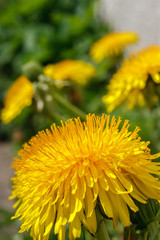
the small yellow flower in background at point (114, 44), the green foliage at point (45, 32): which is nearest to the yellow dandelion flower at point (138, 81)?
the small yellow flower in background at point (114, 44)

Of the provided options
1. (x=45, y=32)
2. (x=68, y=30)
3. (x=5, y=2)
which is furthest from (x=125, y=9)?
(x=5, y=2)

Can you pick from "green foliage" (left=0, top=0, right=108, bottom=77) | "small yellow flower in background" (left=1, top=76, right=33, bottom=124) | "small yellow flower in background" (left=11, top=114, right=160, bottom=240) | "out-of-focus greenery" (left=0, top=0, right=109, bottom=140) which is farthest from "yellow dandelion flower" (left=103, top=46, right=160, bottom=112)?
"green foliage" (left=0, top=0, right=108, bottom=77)

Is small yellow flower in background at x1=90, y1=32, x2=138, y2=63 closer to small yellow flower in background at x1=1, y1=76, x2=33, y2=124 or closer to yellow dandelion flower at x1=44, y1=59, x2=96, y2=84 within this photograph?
yellow dandelion flower at x1=44, y1=59, x2=96, y2=84

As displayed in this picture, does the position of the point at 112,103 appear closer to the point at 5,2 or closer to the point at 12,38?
the point at 12,38

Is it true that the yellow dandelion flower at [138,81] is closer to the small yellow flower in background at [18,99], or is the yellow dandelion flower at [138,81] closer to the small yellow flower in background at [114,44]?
the small yellow flower in background at [18,99]

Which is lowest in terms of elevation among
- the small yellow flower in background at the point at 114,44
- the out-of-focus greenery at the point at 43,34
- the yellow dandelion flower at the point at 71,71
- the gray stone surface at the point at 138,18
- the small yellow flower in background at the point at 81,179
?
the small yellow flower in background at the point at 81,179
